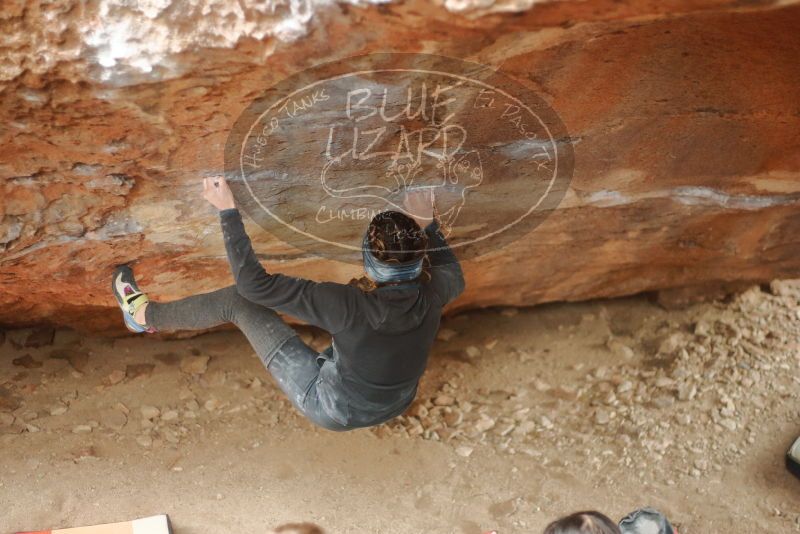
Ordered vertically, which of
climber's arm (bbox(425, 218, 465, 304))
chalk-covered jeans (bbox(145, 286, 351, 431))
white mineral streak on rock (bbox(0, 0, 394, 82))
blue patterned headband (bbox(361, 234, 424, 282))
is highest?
white mineral streak on rock (bbox(0, 0, 394, 82))

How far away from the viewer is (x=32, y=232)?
2629mm

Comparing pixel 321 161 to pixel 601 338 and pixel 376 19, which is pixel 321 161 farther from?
pixel 601 338

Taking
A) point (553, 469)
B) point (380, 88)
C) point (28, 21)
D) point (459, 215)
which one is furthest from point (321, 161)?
point (553, 469)

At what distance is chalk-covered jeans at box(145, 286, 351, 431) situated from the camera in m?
2.66

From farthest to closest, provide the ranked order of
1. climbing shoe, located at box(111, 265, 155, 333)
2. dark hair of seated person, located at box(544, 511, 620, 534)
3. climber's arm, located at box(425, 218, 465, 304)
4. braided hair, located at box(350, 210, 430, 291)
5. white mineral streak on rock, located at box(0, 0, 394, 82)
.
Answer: climbing shoe, located at box(111, 265, 155, 333), climber's arm, located at box(425, 218, 465, 304), braided hair, located at box(350, 210, 430, 291), dark hair of seated person, located at box(544, 511, 620, 534), white mineral streak on rock, located at box(0, 0, 394, 82)

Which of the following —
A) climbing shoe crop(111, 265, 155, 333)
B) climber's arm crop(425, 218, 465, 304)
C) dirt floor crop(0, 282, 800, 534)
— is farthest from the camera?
dirt floor crop(0, 282, 800, 534)

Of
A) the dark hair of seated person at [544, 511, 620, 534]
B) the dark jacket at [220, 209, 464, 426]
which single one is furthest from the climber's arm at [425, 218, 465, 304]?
the dark hair of seated person at [544, 511, 620, 534]

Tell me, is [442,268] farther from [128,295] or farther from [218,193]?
[128,295]

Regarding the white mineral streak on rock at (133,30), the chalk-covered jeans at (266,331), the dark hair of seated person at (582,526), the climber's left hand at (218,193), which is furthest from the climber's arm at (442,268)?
the white mineral streak on rock at (133,30)

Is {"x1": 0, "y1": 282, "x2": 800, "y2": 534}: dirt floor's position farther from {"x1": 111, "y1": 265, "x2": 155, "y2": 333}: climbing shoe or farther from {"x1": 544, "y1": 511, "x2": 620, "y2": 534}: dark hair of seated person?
{"x1": 544, "y1": 511, "x2": 620, "y2": 534}: dark hair of seated person

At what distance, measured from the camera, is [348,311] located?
7.78ft

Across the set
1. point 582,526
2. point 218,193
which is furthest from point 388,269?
point 582,526

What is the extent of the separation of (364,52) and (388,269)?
1.97ft

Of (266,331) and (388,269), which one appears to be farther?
(266,331)
